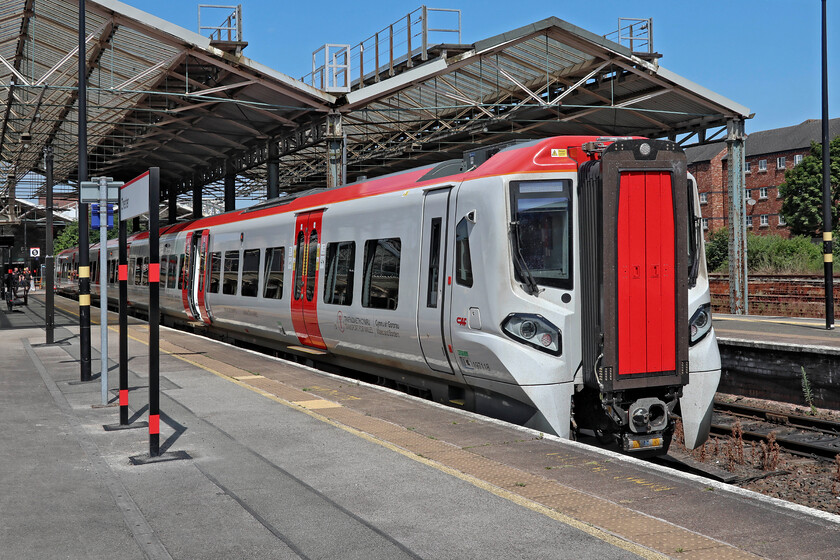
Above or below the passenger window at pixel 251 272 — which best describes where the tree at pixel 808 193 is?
above

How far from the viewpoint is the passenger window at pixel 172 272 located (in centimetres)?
2241

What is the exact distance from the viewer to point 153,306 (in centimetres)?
752

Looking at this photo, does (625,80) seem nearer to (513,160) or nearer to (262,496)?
(513,160)

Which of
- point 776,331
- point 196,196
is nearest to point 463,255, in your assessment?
point 776,331

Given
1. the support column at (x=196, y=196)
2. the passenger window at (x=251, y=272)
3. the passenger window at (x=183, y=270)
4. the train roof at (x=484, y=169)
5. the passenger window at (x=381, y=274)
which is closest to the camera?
the train roof at (x=484, y=169)

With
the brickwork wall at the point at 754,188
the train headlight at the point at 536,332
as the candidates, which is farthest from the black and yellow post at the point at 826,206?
the brickwork wall at the point at 754,188

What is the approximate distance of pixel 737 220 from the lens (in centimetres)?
2592

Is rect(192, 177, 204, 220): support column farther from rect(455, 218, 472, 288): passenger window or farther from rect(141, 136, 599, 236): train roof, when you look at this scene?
rect(455, 218, 472, 288): passenger window

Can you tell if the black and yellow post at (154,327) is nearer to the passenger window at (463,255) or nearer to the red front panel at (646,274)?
the passenger window at (463,255)

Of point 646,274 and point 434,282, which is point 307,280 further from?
point 646,274

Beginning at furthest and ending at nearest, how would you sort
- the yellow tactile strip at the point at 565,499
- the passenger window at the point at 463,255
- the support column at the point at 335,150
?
the support column at the point at 335,150 < the passenger window at the point at 463,255 < the yellow tactile strip at the point at 565,499

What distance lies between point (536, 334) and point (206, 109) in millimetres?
21884

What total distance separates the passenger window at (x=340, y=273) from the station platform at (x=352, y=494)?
2601 millimetres

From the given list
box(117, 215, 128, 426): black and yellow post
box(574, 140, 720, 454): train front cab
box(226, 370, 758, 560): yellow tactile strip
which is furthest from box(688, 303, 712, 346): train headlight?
box(117, 215, 128, 426): black and yellow post
